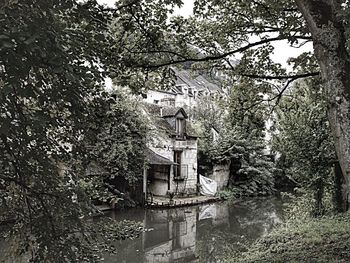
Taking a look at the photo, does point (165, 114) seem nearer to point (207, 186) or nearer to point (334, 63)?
point (207, 186)

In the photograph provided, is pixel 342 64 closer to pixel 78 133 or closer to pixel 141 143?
pixel 78 133

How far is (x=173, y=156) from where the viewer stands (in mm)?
22125

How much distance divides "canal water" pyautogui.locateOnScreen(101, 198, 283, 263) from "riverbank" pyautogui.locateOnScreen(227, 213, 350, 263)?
2.10m

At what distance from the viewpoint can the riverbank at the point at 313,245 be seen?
18.3ft

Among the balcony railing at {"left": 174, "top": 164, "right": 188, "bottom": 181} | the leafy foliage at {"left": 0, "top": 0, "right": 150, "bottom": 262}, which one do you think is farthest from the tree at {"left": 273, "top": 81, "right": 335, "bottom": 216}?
the balcony railing at {"left": 174, "top": 164, "right": 188, "bottom": 181}

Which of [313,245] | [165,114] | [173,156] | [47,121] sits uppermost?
[165,114]

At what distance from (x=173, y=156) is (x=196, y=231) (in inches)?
331

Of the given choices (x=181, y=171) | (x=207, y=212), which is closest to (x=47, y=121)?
(x=207, y=212)

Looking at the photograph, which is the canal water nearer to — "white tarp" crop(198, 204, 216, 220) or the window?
"white tarp" crop(198, 204, 216, 220)

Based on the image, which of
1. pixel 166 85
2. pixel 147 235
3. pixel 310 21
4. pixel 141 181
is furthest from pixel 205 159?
pixel 310 21

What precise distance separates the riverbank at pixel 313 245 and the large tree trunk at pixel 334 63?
2.49 meters

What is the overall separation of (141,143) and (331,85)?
13.6m

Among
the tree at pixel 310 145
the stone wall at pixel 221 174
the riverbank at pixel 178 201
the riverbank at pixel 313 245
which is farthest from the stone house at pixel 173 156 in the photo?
the riverbank at pixel 313 245

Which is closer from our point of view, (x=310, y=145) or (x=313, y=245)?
(x=313, y=245)
